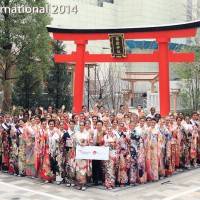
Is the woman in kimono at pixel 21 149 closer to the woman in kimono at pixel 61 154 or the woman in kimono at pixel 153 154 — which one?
the woman in kimono at pixel 61 154

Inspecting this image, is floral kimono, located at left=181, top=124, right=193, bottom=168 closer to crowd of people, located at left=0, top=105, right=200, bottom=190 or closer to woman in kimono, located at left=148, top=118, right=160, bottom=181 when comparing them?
crowd of people, located at left=0, top=105, right=200, bottom=190

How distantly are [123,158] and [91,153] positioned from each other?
771 mm

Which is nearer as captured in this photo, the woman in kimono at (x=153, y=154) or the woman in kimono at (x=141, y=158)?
the woman in kimono at (x=141, y=158)

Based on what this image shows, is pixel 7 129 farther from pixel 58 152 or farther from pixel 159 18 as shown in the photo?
pixel 159 18

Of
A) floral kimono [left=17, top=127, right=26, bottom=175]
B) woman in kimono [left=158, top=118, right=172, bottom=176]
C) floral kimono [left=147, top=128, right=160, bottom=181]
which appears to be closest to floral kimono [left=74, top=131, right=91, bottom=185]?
floral kimono [left=147, top=128, right=160, bottom=181]

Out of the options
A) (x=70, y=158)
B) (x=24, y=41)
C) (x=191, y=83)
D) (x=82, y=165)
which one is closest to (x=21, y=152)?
(x=70, y=158)

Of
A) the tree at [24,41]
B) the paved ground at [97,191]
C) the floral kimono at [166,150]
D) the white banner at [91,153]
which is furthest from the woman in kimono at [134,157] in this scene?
the tree at [24,41]

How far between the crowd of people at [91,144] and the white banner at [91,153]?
136mm

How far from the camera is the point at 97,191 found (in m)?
9.42

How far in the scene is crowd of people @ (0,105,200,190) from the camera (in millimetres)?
9680

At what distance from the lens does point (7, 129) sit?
11141 mm

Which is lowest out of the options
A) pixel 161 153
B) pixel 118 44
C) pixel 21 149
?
pixel 161 153

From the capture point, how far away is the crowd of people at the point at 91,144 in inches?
381

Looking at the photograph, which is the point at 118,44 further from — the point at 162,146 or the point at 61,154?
the point at 61,154
